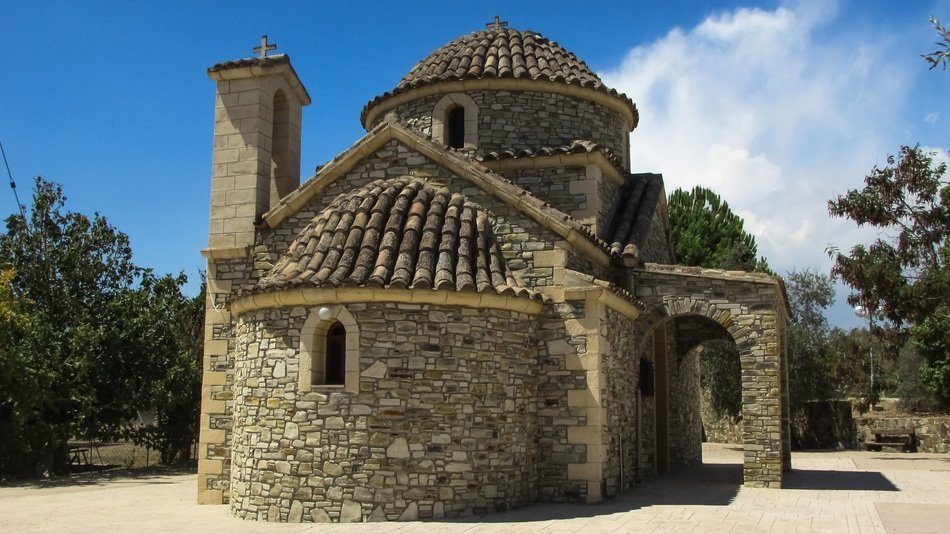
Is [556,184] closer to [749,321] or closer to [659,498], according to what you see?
[749,321]

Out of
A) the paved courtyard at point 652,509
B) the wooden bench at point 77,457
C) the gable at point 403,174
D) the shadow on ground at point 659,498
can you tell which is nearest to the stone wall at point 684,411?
the shadow on ground at point 659,498

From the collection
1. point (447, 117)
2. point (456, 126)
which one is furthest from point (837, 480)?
point (447, 117)

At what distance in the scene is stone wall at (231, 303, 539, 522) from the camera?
989cm

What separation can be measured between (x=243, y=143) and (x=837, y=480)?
470 inches

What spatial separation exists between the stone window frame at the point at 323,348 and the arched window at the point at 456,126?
6010 mm

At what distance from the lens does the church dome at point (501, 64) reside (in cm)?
1502

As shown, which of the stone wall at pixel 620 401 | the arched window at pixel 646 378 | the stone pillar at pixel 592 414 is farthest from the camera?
the arched window at pixel 646 378

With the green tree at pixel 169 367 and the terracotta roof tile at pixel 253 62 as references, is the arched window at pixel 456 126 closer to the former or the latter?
the terracotta roof tile at pixel 253 62

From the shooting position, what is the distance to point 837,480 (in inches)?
588

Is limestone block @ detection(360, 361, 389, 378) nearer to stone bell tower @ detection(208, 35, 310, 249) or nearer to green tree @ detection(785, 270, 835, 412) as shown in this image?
stone bell tower @ detection(208, 35, 310, 249)

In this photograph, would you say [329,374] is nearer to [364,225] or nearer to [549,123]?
[364,225]

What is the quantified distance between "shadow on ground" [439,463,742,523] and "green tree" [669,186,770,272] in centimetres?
1319

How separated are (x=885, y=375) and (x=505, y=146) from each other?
28.6 m

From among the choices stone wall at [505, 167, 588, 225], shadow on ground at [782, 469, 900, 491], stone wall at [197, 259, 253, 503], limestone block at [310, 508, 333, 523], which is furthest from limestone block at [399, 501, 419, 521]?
shadow on ground at [782, 469, 900, 491]
